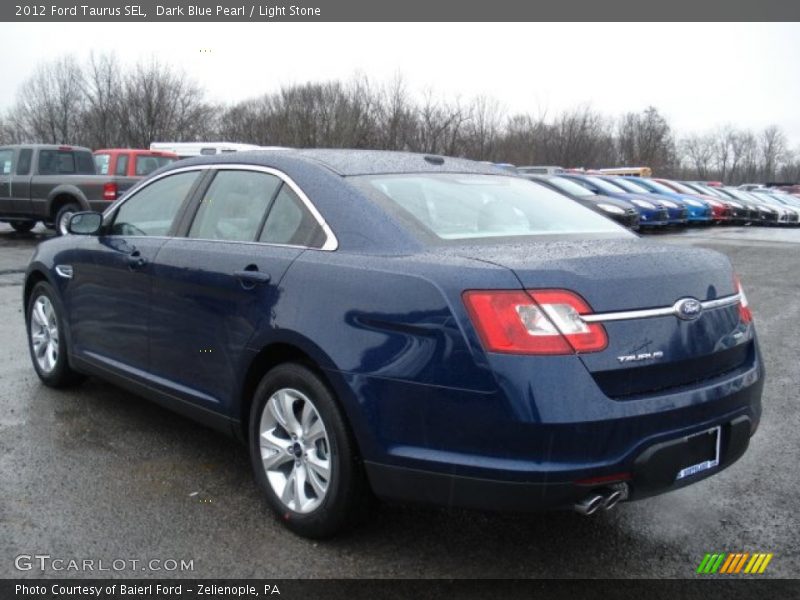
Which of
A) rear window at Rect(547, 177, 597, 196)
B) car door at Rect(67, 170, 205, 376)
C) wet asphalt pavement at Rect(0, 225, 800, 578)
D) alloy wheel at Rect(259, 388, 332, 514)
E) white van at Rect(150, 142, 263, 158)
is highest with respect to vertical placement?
white van at Rect(150, 142, 263, 158)

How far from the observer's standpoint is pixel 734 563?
3.06m

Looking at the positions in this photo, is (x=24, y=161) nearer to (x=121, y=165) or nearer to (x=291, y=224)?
(x=121, y=165)

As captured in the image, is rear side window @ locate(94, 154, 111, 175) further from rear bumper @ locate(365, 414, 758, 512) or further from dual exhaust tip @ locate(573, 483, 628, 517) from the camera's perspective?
dual exhaust tip @ locate(573, 483, 628, 517)

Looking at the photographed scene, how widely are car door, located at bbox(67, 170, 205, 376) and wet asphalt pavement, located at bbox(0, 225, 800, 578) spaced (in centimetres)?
48

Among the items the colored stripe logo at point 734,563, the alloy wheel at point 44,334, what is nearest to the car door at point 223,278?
the alloy wheel at point 44,334

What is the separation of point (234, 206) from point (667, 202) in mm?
20460

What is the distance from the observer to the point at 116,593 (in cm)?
282

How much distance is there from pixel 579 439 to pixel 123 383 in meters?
2.83

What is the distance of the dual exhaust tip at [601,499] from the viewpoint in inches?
104

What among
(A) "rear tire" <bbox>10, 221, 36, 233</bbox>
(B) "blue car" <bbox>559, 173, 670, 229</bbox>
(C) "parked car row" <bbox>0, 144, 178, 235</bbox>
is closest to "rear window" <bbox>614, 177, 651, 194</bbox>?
(B) "blue car" <bbox>559, 173, 670, 229</bbox>

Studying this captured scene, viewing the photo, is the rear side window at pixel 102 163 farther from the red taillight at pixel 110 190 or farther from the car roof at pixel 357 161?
the car roof at pixel 357 161

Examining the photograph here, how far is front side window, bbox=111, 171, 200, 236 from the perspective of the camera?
4.25 meters

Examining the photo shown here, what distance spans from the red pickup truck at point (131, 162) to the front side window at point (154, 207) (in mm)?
11609

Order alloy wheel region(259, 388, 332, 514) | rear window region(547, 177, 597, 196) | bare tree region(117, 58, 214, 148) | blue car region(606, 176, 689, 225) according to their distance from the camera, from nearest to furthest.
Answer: alloy wheel region(259, 388, 332, 514), rear window region(547, 177, 597, 196), blue car region(606, 176, 689, 225), bare tree region(117, 58, 214, 148)
